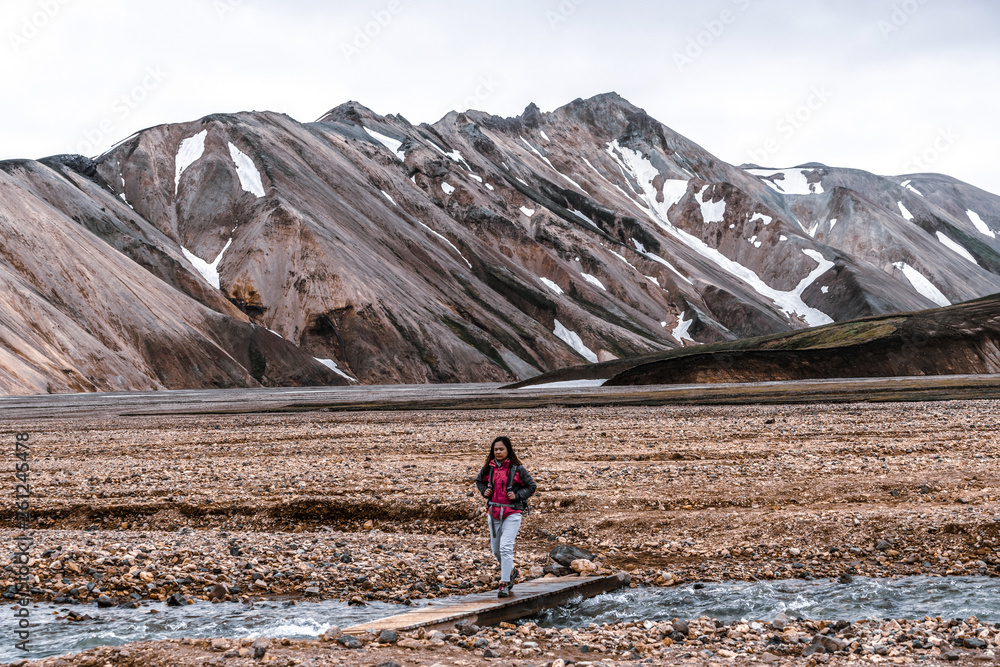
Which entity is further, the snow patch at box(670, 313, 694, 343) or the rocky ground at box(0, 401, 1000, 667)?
the snow patch at box(670, 313, 694, 343)

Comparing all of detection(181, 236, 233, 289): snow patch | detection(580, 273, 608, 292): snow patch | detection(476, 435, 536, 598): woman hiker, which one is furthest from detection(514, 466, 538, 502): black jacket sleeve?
detection(580, 273, 608, 292): snow patch

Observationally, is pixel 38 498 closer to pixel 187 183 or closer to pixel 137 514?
pixel 137 514

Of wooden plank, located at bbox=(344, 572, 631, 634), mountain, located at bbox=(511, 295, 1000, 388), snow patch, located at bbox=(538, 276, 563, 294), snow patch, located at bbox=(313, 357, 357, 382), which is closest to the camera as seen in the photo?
wooden plank, located at bbox=(344, 572, 631, 634)

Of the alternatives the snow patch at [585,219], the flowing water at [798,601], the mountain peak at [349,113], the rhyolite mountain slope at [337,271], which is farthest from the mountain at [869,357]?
the mountain peak at [349,113]

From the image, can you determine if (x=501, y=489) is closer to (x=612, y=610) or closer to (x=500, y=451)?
(x=500, y=451)

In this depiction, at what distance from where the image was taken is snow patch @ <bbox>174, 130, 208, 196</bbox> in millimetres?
137875

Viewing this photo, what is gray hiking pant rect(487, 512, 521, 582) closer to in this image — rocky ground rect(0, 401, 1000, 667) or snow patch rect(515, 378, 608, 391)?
rocky ground rect(0, 401, 1000, 667)

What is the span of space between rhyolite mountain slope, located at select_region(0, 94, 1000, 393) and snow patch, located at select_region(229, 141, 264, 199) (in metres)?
0.34

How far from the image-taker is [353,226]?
12825cm

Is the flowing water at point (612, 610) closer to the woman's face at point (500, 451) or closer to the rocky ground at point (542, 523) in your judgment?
the rocky ground at point (542, 523)

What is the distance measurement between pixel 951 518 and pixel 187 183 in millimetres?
136565

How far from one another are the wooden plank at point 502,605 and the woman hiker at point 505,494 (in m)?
0.29

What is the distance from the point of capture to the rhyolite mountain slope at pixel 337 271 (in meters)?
88.6

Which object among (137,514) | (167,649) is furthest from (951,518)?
(137,514)
